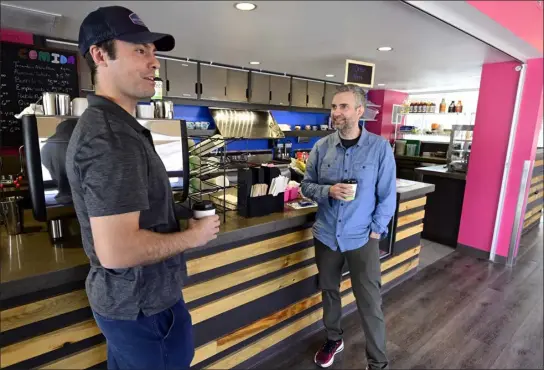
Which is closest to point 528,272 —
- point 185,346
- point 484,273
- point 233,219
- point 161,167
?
point 484,273

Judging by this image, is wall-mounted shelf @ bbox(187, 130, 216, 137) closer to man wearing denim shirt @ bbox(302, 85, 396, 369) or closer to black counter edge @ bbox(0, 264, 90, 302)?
man wearing denim shirt @ bbox(302, 85, 396, 369)

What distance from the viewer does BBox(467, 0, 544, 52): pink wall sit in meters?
1.92

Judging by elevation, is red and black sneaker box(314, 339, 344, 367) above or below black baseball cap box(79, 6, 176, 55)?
below

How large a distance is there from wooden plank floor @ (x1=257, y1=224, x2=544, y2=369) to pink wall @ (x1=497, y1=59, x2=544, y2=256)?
26.3 inches

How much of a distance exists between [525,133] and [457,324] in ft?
7.51

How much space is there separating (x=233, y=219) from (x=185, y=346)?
768 millimetres

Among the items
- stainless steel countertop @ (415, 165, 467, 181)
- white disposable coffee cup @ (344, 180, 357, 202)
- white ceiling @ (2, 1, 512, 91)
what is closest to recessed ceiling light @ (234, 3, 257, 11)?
white ceiling @ (2, 1, 512, 91)

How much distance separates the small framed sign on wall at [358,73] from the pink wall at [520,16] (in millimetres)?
955

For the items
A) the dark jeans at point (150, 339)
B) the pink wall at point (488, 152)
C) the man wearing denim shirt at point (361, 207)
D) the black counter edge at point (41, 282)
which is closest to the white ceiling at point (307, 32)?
the pink wall at point (488, 152)

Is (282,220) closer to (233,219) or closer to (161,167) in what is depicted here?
(233,219)

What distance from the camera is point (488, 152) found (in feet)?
12.2

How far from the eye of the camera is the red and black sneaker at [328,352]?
2018 mm

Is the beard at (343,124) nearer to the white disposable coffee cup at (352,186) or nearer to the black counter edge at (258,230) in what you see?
the white disposable coffee cup at (352,186)

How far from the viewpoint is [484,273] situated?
3.47 metres
